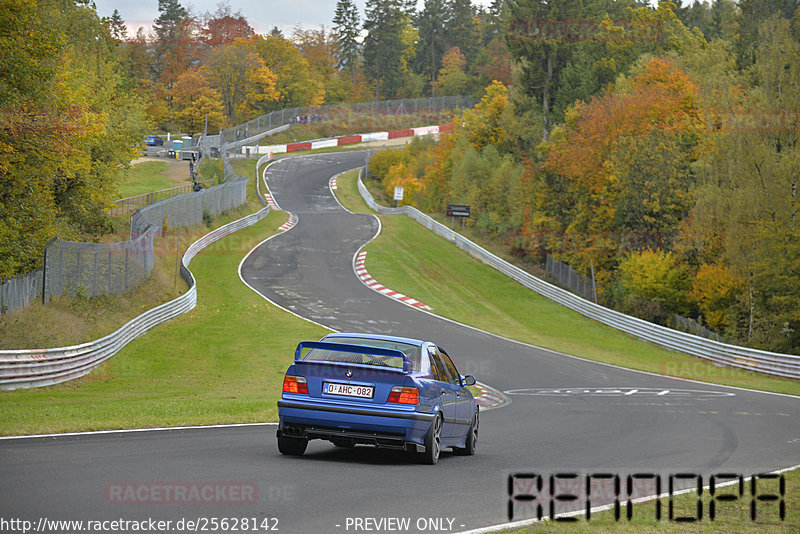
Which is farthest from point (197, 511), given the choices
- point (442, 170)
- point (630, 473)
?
Result: point (442, 170)

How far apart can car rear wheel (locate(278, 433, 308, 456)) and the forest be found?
1624 centimetres

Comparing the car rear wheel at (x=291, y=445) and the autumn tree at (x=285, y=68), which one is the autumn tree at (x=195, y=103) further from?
the car rear wheel at (x=291, y=445)

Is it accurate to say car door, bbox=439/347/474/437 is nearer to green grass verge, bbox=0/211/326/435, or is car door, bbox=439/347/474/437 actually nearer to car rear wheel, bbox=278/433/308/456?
car rear wheel, bbox=278/433/308/456

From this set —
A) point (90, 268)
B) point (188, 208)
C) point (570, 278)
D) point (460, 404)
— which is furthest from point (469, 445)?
point (570, 278)

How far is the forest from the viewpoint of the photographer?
90.6ft

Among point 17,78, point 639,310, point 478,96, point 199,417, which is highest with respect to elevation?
point 478,96

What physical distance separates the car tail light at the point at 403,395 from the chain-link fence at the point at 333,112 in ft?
281

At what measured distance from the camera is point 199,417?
48.3 ft

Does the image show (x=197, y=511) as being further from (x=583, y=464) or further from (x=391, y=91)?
(x=391, y=91)

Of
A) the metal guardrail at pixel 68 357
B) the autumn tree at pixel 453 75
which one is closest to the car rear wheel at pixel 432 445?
the metal guardrail at pixel 68 357

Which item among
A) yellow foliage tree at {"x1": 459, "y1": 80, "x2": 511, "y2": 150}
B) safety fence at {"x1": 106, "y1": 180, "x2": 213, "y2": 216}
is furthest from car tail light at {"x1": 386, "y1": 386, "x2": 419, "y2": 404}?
yellow foliage tree at {"x1": 459, "y1": 80, "x2": 511, "y2": 150}

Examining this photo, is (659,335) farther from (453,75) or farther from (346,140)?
(453,75)

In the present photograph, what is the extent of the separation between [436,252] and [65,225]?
86.9ft

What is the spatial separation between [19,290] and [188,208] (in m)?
24.8
